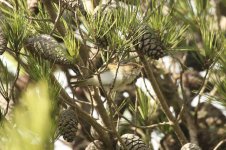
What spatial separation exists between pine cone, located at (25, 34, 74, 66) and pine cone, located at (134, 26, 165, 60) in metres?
0.15

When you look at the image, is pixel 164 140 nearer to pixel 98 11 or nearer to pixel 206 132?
pixel 206 132

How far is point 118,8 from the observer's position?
3.61 ft

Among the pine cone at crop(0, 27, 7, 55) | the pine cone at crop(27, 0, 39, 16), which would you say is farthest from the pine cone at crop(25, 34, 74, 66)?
the pine cone at crop(27, 0, 39, 16)

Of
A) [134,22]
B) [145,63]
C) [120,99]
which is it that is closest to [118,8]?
[134,22]

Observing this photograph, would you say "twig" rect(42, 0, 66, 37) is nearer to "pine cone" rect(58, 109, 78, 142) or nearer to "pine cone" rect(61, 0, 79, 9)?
"pine cone" rect(61, 0, 79, 9)

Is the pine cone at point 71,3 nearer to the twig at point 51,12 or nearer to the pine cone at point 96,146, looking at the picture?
the twig at point 51,12

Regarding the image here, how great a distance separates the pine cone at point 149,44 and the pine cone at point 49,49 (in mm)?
153

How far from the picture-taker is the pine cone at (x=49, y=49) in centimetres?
110

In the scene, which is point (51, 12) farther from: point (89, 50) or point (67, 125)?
point (67, 125)

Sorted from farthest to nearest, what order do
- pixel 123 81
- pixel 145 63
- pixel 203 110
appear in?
pixel 203 110, pixel 123 81, pixel 145 63

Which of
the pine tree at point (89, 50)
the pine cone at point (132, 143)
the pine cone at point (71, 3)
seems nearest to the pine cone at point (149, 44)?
the pine tree at point (89, 50)

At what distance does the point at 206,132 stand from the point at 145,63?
26.7 inches

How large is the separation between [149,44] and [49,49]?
20 cm

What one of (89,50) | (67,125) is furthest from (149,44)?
(67,125)
